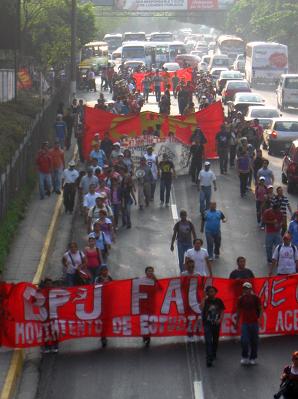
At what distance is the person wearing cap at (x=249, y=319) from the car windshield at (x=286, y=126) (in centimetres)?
2233

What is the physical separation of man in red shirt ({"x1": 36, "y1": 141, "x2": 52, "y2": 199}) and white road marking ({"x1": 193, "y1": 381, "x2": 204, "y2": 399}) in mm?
13663

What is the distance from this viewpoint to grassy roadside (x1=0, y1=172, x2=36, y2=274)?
23047mm

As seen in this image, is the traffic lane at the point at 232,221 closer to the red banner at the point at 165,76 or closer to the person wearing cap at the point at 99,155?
the person wearing cap at the point at 99,155

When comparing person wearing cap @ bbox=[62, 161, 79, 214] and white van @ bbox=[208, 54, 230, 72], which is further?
white van @ bbox=[208, 54, 230, 72]

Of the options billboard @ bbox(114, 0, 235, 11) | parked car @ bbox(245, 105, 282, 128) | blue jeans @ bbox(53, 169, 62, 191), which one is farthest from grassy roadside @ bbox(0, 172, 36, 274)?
billboard @ bbox(114, 0, 235, 11)

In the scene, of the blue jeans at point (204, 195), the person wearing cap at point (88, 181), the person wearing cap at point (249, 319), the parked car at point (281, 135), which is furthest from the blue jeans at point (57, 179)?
the person wearing cap at point (249, 319)

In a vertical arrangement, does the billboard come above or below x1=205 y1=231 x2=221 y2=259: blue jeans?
below

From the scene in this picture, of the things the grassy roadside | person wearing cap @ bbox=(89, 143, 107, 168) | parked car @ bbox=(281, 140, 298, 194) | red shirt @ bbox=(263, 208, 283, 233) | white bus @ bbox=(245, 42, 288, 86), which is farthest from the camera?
white bus @ bbox=(245, 42, 288, 86)

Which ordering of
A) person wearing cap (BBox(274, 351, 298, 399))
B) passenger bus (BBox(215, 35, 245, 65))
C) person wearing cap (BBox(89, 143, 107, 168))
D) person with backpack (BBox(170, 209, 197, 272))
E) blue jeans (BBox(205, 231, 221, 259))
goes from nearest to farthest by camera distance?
person wearing cap (BBox(274, 351, 298, 399)) < person with backpack (BBox(170, 209, 197, 272)) < blue jeans (BBox(205, 231, 221, 259)) < person wearing cap (BBox(89, 143, 107, 168)) < passenger bus (BBox(215, 35, 245, 65))

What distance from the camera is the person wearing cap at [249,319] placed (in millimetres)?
16391

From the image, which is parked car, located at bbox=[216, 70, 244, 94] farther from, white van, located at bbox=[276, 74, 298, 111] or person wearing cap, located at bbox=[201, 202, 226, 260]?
person wearing cap, located at bbox=[201, 202, 226, 260]

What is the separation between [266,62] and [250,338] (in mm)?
56875

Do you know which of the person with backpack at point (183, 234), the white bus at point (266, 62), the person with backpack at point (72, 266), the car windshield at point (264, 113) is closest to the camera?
the person with backpack at point (72, 266)

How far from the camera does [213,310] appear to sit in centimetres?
1642
